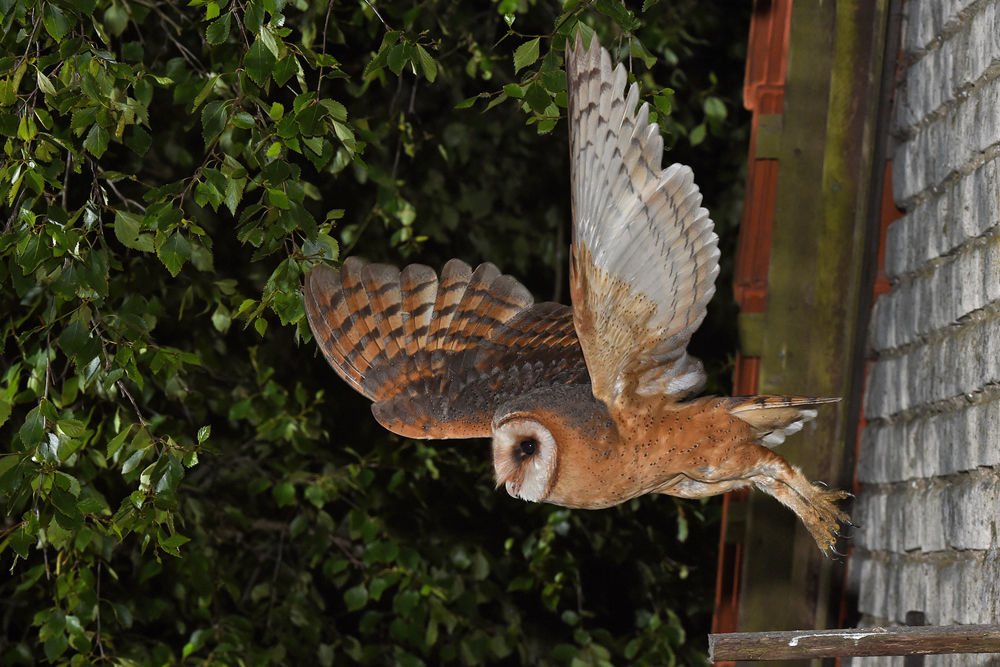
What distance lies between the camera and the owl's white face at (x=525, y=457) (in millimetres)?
1864

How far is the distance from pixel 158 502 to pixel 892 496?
A: 1.90 metres

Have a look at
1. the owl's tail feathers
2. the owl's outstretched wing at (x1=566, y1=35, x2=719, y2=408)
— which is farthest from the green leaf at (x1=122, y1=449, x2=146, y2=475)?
the owl's tail feathers

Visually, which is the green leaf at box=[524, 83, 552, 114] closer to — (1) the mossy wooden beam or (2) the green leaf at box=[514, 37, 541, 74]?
(2) the green leaf at box=[514, 37, 541, 74]

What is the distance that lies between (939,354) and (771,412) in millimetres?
639

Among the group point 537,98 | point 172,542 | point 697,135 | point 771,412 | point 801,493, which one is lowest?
point 172,542

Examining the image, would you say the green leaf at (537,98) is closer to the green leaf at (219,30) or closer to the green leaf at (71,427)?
the green leaf at (219,30)

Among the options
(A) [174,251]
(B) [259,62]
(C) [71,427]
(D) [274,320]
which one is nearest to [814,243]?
(B) [259,62]

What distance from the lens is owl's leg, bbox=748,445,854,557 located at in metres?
2.11

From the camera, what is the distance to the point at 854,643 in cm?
153

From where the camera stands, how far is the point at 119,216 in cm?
209

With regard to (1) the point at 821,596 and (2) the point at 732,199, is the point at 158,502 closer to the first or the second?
(1) the point at 821,596

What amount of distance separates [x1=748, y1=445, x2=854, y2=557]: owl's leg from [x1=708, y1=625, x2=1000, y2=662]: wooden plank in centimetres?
56

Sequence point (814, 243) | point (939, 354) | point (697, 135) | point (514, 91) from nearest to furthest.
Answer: point (514, 91) → point (939, 354) → point (814, 243) → point (697, 135)

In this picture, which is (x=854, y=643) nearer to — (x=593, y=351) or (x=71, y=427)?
(x=593, y=351)
